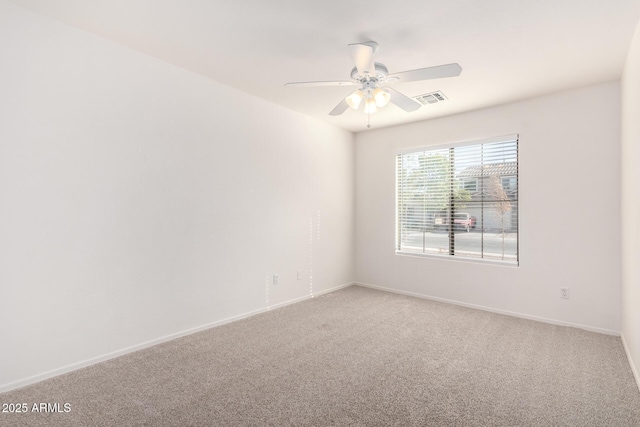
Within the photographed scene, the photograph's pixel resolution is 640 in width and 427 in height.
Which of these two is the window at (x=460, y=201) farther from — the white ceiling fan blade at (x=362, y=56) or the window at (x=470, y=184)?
the white ceiling fan blade at (x=362, y=56)

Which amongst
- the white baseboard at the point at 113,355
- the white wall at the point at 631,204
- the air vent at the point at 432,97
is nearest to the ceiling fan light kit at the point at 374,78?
the air vent at the point at 432,97

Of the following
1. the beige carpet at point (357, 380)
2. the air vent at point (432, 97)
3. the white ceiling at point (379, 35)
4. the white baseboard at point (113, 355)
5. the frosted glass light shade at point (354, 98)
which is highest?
→ the white ceiling at point (379, 35)

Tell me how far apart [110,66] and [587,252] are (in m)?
4.80

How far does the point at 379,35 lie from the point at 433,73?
0.54 meters

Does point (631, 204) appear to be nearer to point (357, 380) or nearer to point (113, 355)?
point (357, 380)

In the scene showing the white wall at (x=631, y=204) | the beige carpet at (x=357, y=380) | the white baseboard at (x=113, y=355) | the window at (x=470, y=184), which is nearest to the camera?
the beige carpet at (x=357, y=380)

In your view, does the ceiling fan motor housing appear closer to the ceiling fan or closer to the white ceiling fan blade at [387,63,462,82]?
the ceiling fan

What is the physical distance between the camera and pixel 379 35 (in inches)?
97.6

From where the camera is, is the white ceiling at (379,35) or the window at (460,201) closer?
the white ceiling at (379,35)

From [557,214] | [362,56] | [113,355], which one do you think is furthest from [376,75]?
[113,355]

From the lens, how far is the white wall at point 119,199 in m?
2.26

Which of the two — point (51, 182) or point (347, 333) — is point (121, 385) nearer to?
point (51, 182)

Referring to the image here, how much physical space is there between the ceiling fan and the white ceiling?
21 centimetres

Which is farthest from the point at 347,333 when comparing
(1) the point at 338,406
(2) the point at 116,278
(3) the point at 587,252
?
(3) the point at 587,252
